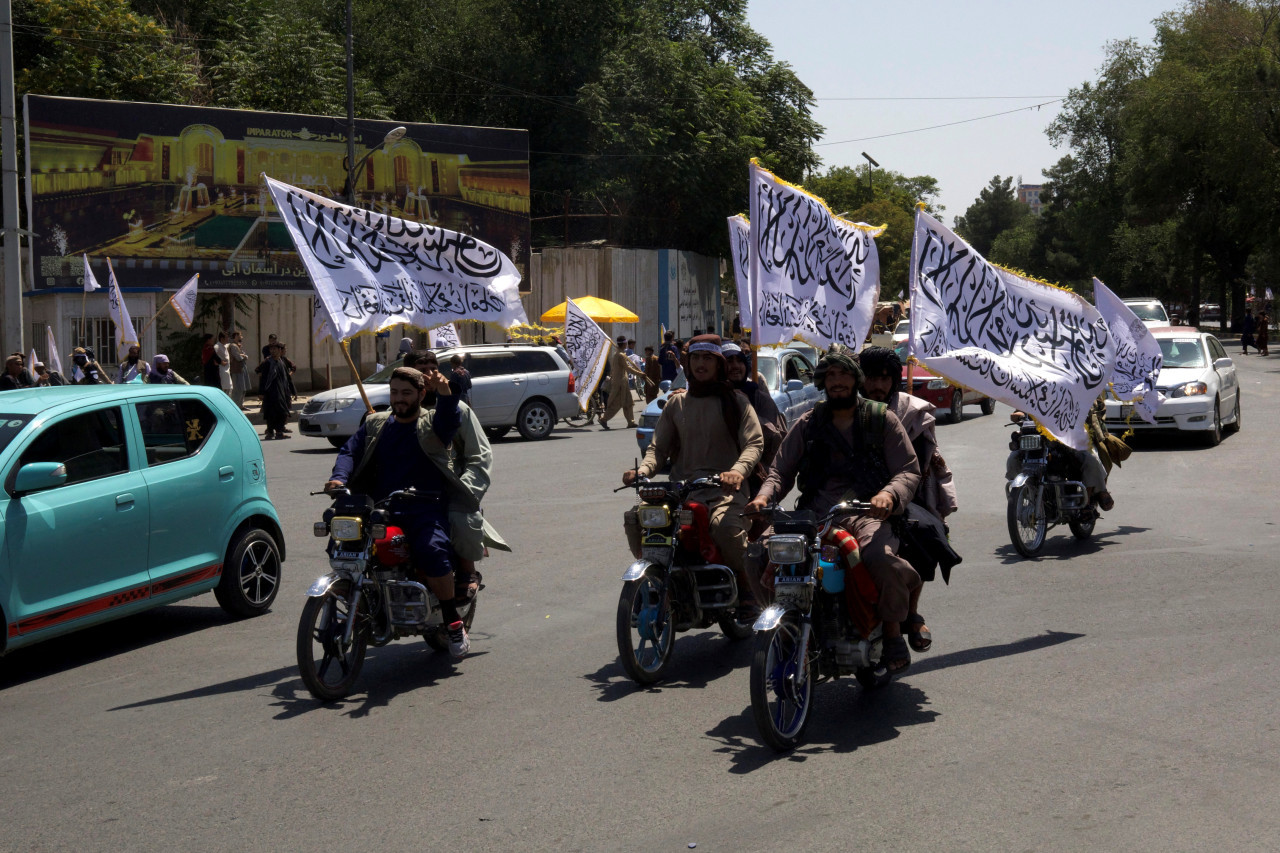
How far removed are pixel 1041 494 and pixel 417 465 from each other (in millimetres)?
5749

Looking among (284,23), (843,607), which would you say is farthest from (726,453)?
(284,23)

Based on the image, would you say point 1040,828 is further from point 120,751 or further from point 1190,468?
point 1190,468

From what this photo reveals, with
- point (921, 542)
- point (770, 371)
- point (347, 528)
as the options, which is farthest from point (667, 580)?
point (770, 371)

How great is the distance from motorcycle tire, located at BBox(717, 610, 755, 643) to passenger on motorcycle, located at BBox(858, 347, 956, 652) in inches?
45.7

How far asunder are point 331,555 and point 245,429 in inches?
100

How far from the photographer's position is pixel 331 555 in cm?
660

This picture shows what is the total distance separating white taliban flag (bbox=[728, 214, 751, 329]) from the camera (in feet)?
31.9

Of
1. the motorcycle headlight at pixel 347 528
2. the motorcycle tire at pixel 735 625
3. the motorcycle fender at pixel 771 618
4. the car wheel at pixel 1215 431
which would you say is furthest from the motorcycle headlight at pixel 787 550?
the car wheel at pixel 1215 431

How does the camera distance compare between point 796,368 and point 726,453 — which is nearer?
point 726,453

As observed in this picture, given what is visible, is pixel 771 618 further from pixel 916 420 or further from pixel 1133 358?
pixel 1133 358

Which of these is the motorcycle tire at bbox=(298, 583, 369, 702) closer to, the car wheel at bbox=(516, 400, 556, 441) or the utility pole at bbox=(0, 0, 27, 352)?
the utility pole at bbox=(0, 0, 27, 352)

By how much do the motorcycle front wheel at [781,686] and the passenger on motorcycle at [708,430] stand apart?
1509mm

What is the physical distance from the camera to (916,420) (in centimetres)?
Result: 641

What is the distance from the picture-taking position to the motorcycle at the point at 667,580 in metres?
6.44
